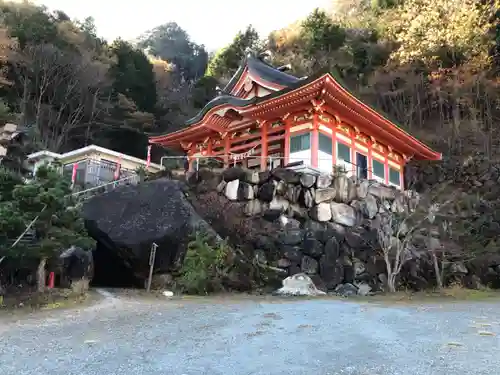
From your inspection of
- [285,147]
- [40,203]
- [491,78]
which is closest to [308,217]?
[285,147]

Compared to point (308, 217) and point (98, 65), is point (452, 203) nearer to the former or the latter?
point (308, 217)

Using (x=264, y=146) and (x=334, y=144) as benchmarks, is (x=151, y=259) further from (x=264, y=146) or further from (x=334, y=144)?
(x=334, y=144)

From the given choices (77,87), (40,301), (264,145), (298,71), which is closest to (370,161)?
(264,145)

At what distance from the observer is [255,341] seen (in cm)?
552

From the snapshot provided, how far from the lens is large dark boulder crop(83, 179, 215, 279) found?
11.5 meters

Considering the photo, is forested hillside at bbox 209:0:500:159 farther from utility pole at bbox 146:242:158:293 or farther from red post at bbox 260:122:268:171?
utility pole at bbox 146:242:158:293

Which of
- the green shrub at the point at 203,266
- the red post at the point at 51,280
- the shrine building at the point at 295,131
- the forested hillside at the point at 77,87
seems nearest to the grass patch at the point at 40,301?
the red post at the point at 51,280

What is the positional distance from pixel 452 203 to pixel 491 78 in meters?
A: 10.2

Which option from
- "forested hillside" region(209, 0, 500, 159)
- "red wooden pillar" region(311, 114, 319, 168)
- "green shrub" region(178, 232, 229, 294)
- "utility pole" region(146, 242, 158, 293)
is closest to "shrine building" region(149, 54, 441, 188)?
"red wooden pillar" region(311, 114, 319, 168)

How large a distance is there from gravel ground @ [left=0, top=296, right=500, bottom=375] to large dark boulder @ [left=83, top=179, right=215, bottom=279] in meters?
3.20

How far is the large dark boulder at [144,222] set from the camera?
1148 centimetres

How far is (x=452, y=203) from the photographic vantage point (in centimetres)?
1834

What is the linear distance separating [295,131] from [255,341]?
10508 millimetres

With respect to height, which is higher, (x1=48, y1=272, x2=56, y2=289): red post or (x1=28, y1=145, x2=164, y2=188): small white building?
(x1=28, y1=145, x2=164, y2=188): small white building
